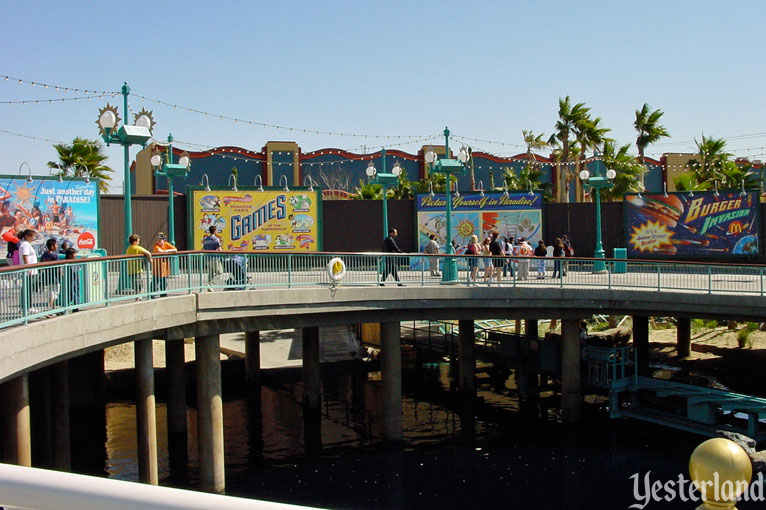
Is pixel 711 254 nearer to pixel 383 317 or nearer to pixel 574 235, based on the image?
pixel 574 235

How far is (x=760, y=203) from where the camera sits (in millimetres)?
32375

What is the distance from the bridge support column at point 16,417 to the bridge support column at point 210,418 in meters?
5.03

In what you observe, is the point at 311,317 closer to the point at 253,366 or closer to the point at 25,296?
the point at 25,296

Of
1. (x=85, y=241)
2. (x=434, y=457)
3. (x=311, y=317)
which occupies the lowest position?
(x=434, y=457)

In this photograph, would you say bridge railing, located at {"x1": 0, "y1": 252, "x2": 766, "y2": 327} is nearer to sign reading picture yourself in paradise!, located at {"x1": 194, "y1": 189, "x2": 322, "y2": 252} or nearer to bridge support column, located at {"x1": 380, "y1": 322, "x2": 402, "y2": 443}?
bridge support column, located at {"x1": 380, "y1": 322, "x2": 402, "y2": 443}

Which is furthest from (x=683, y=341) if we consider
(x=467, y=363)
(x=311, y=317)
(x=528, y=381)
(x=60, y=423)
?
(x=60, y=423)

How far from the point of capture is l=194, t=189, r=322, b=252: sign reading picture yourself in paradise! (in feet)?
107

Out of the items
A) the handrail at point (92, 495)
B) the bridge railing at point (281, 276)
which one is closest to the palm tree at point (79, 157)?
the bridge railing at point (281, 276)

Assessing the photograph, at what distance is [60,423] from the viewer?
17391 mm

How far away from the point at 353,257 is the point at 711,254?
762 inches

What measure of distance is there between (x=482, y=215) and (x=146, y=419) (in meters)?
20.6

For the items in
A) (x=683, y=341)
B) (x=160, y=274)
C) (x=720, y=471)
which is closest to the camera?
(x=720, y=471)

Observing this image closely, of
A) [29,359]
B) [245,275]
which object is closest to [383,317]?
[245,275]

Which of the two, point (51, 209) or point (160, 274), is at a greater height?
point (51, 209)
